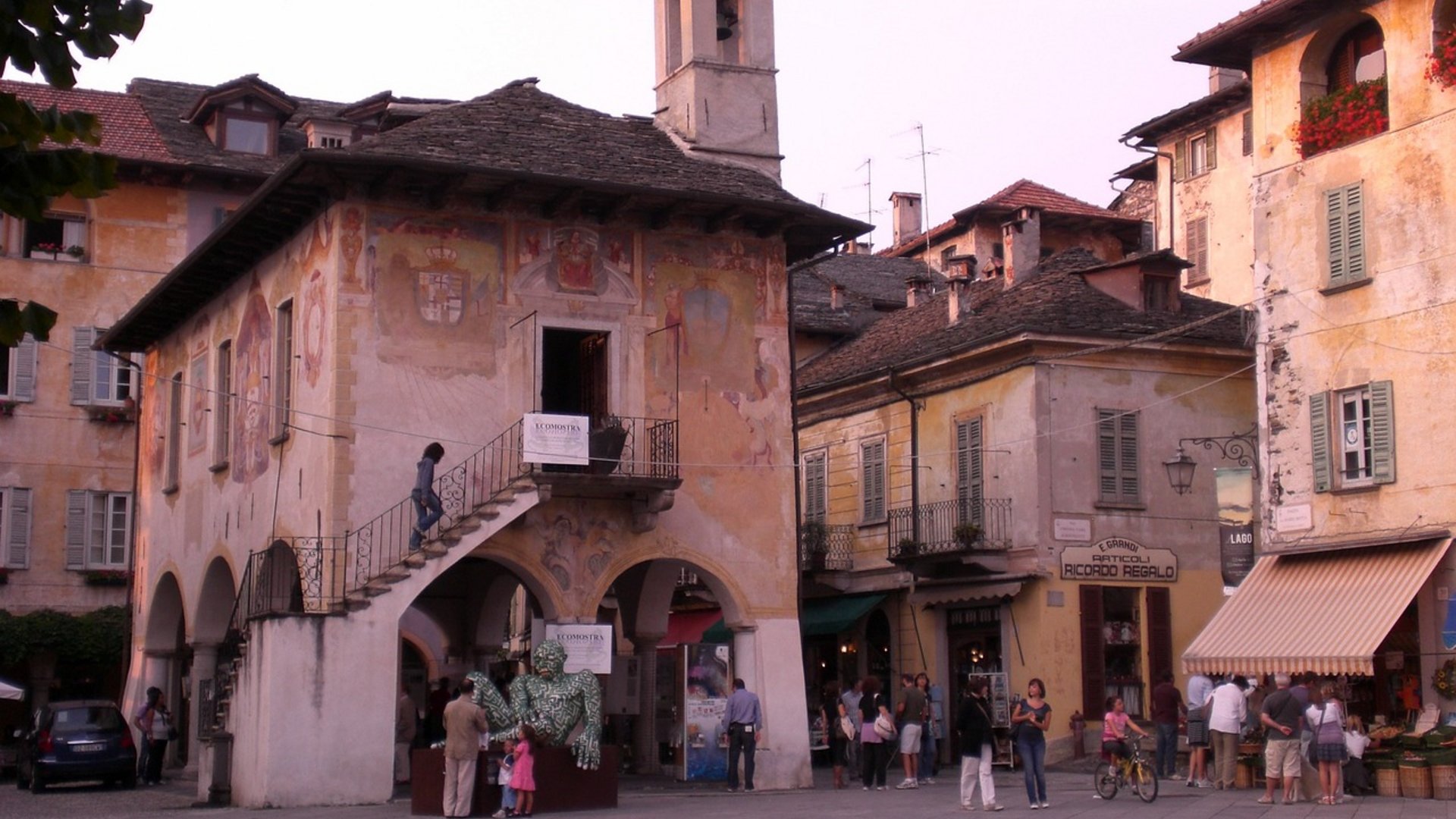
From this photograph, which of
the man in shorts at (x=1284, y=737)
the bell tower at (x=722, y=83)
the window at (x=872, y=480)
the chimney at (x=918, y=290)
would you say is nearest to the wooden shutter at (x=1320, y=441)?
the man in shorts at (x=1284, y=737)

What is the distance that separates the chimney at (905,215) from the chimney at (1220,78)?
11.7 metres

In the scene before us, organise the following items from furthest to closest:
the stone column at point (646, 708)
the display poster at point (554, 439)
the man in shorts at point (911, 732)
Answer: the stone column at point (646, 708) → the man in shorts at point (911, 732) → the display poster at point (554, 439)

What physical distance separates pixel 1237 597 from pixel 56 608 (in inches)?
953

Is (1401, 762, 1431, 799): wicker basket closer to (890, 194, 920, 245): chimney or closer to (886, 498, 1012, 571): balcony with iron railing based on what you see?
(886, 498, 1012, 571): balcony with iron railing

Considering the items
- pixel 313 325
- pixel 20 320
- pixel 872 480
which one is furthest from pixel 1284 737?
pixel 20 320

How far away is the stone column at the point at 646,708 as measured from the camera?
98.0ft

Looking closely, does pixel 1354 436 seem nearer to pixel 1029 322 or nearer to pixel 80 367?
pixel 1029 322

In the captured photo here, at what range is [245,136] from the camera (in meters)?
43.0

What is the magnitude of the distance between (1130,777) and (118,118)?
29.4 meters

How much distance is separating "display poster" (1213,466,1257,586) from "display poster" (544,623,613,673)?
29.4ft

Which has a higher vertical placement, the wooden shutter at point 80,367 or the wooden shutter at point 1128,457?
the wooden shutter at point 80,367

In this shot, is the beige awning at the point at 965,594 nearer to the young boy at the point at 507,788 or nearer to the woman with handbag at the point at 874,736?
the woman with handbag at the point at 874,736

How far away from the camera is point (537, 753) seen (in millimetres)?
20859

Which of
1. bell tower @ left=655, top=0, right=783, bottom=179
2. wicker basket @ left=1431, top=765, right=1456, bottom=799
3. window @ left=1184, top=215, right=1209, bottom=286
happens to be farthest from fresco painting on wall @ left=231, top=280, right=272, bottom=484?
window @ left=1184, top=215, right=1209, bottom=286
